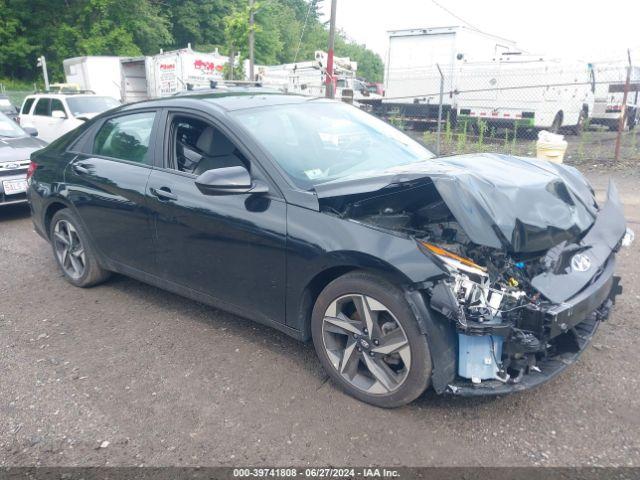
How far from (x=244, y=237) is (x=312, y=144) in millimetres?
832

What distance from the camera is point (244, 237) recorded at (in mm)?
3404

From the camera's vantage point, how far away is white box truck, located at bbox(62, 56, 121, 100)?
76.6 feet

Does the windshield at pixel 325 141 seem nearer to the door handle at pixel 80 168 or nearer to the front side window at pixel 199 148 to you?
the front side window at pixel 199 148

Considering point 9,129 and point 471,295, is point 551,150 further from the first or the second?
point 9,129

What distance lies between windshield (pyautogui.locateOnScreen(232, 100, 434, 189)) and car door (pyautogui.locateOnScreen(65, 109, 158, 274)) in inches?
37.8

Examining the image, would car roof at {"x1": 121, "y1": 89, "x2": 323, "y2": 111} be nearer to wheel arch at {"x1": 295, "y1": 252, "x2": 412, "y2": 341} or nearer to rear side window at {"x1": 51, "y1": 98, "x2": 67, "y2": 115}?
wheel arch at {"x1": 295, "y1": 252, "x2": 412, "y2": 341}

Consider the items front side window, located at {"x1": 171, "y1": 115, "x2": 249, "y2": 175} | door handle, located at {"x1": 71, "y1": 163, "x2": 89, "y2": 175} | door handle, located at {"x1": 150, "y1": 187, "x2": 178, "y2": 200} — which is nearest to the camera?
front side window, located at {"x1": 171, "y1": 115, "x2": 249, "y2": 175}

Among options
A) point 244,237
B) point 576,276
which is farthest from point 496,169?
point 244,237

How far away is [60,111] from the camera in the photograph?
512 inches

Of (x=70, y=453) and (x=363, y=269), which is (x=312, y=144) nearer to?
(x=363, y=269)

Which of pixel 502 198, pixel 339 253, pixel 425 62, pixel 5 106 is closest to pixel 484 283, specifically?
pixel 502 198

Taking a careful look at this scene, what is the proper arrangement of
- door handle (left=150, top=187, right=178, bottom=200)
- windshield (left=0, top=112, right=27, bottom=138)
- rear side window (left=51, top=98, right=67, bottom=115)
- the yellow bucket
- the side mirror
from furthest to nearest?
rear side window (left=51, top=98, right=67, bottom=115)
the yellow bucket
windshield (left=0, top=112, right=27, bottom=138)
door handle (left=150, top=187, right=178, bottom=200)
the side mirror

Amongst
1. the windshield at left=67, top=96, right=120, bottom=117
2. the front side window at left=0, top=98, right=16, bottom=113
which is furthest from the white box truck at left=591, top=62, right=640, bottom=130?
the front side window at left=0, top=98, right=16, bottom=113

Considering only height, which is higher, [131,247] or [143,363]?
[131,247]
